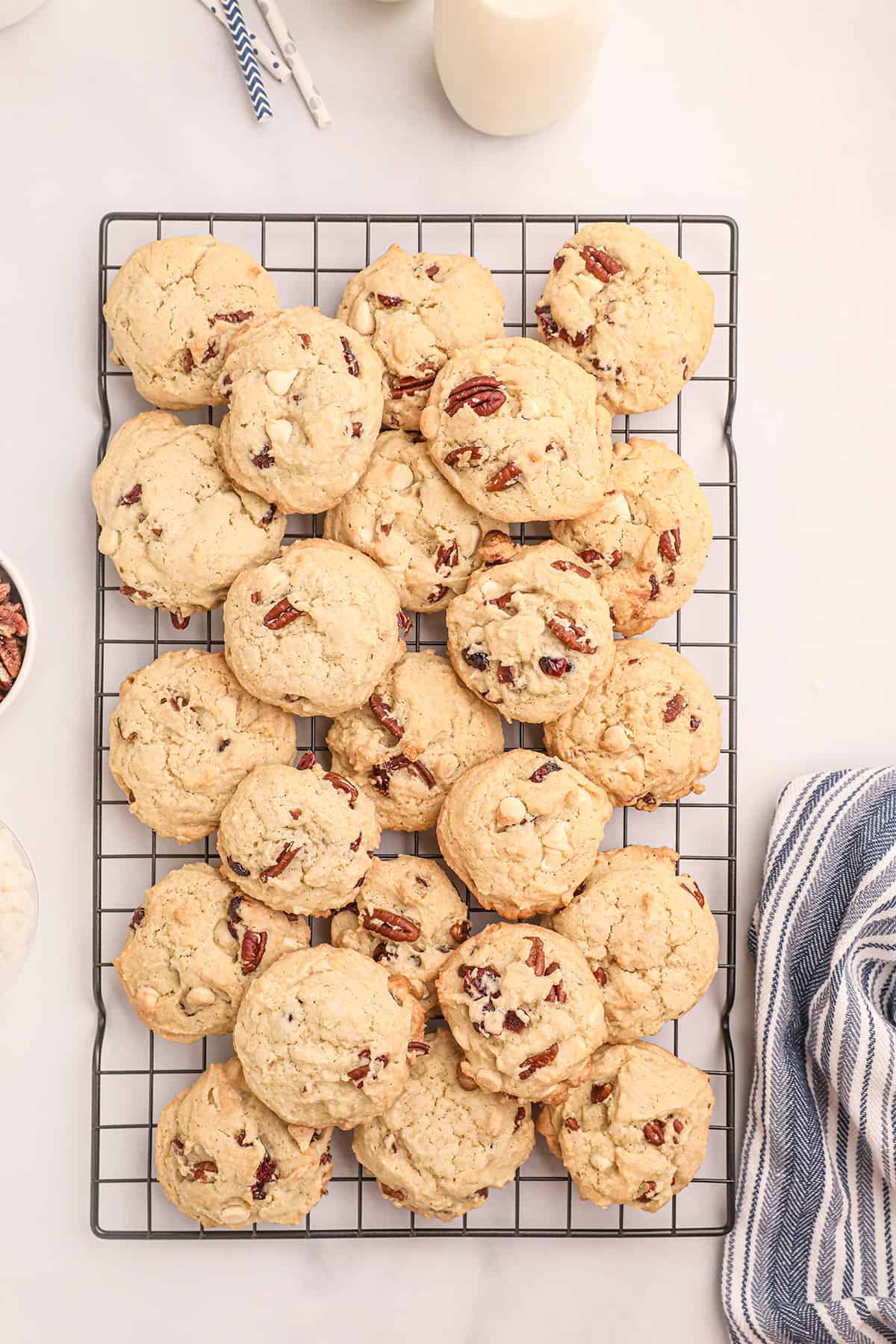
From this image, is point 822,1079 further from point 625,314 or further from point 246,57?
point 246,57

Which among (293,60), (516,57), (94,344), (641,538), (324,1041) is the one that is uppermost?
(293,60)

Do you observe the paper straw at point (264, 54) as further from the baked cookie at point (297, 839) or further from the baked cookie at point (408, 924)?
the baked cookie at point (408, 924)

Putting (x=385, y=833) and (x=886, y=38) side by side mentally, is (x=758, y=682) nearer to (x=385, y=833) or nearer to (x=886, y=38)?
(x=385, y=833)

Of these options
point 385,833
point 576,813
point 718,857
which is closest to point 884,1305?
point 718,857

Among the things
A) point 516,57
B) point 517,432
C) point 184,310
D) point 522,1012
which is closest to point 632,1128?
point 522,1012

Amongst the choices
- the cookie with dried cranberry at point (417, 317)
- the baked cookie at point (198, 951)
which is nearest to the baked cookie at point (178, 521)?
the cookie with dried cranberry at point (417, 317)

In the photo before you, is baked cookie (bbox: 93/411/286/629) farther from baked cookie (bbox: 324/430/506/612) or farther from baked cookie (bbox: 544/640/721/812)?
baked cookie (bbox: 544/640/721/812)
